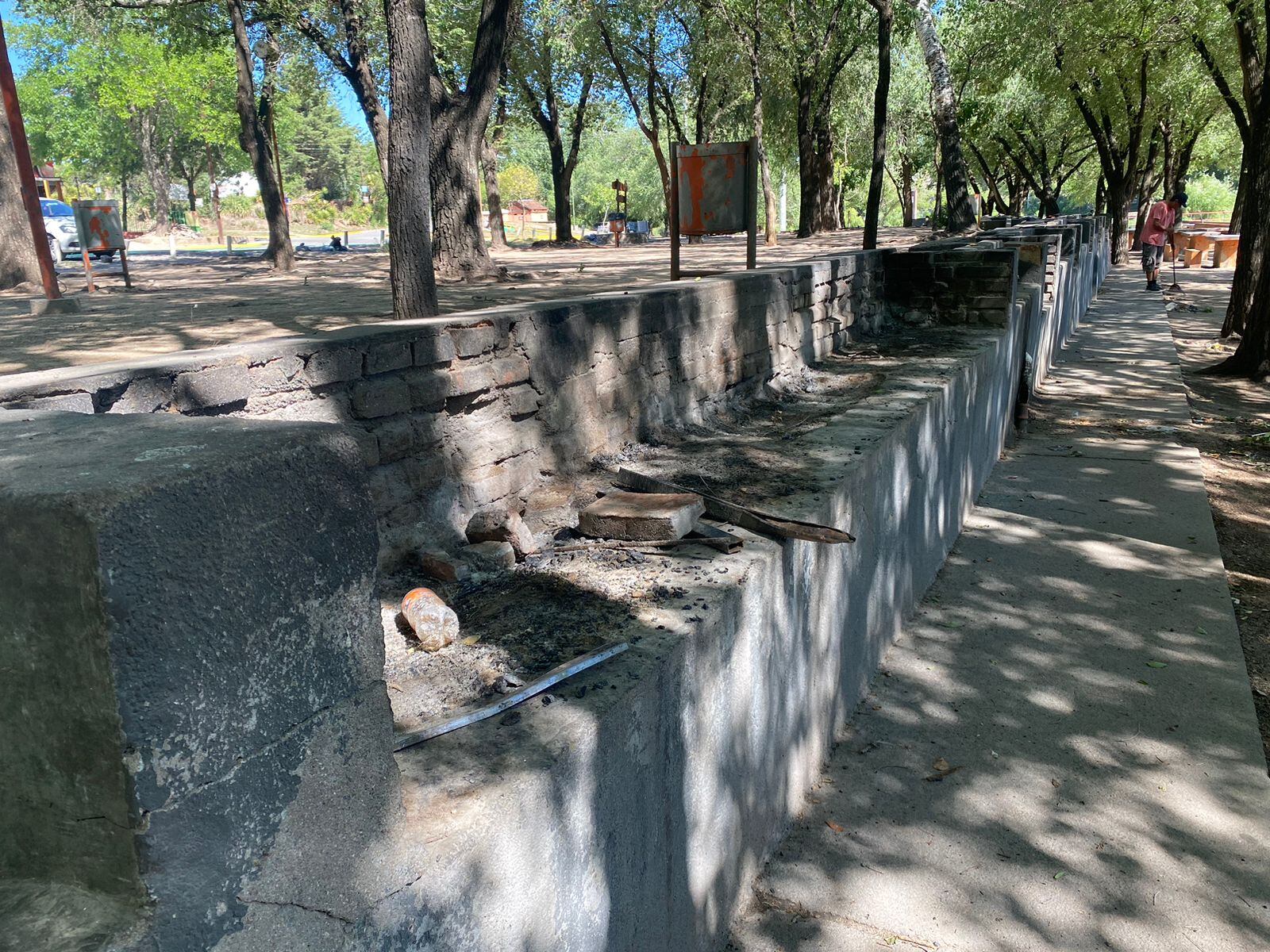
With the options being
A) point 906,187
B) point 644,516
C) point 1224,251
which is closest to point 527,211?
point 906,187

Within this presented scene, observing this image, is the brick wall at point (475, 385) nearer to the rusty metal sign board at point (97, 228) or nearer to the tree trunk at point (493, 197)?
the rusty metal sign board at point (97, 228)

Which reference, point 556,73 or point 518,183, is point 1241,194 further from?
point 518,183

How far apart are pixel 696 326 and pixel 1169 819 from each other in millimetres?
3344

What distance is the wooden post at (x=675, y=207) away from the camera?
738 cm

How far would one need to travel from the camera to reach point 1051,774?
3844 millimetres

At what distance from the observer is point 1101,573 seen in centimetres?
568

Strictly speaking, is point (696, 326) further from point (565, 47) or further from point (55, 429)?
point (565, 47)

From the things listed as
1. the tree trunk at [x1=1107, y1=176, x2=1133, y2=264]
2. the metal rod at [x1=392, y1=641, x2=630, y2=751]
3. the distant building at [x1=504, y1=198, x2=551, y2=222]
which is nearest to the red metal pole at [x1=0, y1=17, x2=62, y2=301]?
the metal rod at [x1=392, y1=641, x2=630, y2=751]

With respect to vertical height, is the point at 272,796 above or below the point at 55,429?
below

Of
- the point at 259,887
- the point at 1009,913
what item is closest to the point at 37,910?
the point at 259,887

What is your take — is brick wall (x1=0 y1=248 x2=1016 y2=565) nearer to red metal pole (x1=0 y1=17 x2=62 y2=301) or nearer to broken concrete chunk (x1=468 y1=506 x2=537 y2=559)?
broken concrete chunk (x1=468 y1=506 x2=537 y2=559)

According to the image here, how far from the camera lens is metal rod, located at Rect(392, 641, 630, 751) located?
2066 mm

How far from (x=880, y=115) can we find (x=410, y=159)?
8.53 m

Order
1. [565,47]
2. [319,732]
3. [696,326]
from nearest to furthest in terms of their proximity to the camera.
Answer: [319,732], [696,326], [565,47]
